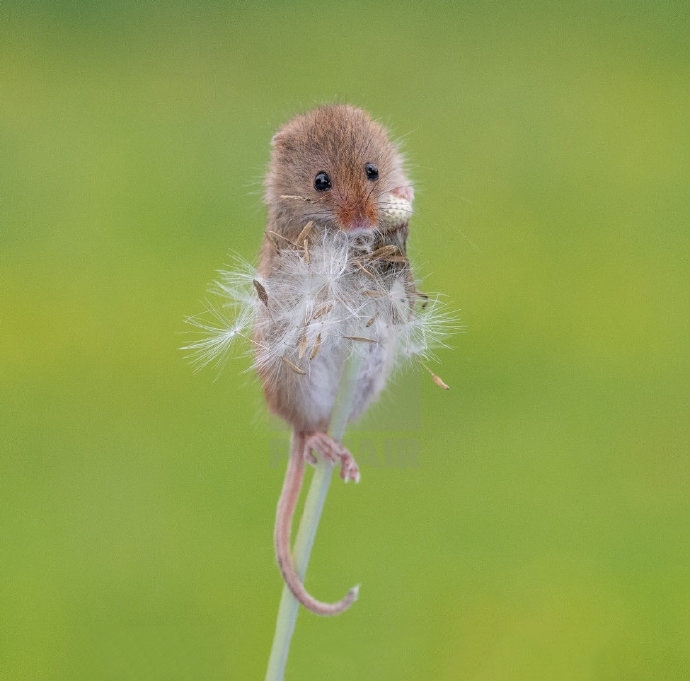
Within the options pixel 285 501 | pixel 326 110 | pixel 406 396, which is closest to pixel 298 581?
pixel 285 501

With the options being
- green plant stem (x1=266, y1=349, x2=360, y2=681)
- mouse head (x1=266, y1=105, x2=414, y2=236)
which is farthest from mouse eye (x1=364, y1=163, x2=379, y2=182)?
green plant stem (x1=266, y1=349, x2=360, y2=681)

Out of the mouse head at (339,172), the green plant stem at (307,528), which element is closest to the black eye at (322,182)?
the mouse head at (339,172)

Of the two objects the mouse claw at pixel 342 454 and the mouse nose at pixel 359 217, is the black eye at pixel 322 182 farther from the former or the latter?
the mouse claw at pixel 342 454

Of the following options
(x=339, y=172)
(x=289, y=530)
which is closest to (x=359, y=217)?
(x=339, y=172)

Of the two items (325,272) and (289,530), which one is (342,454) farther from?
(325,272)

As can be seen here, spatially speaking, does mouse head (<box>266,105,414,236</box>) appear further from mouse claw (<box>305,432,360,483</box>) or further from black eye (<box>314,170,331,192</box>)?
mouse claw (<box>305,432,360,483</box>)

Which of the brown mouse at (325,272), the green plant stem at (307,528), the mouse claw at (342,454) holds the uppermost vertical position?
the brown mouse at (325,272)

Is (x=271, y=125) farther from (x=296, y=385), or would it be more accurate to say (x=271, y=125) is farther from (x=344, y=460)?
(x=344, y=460)
